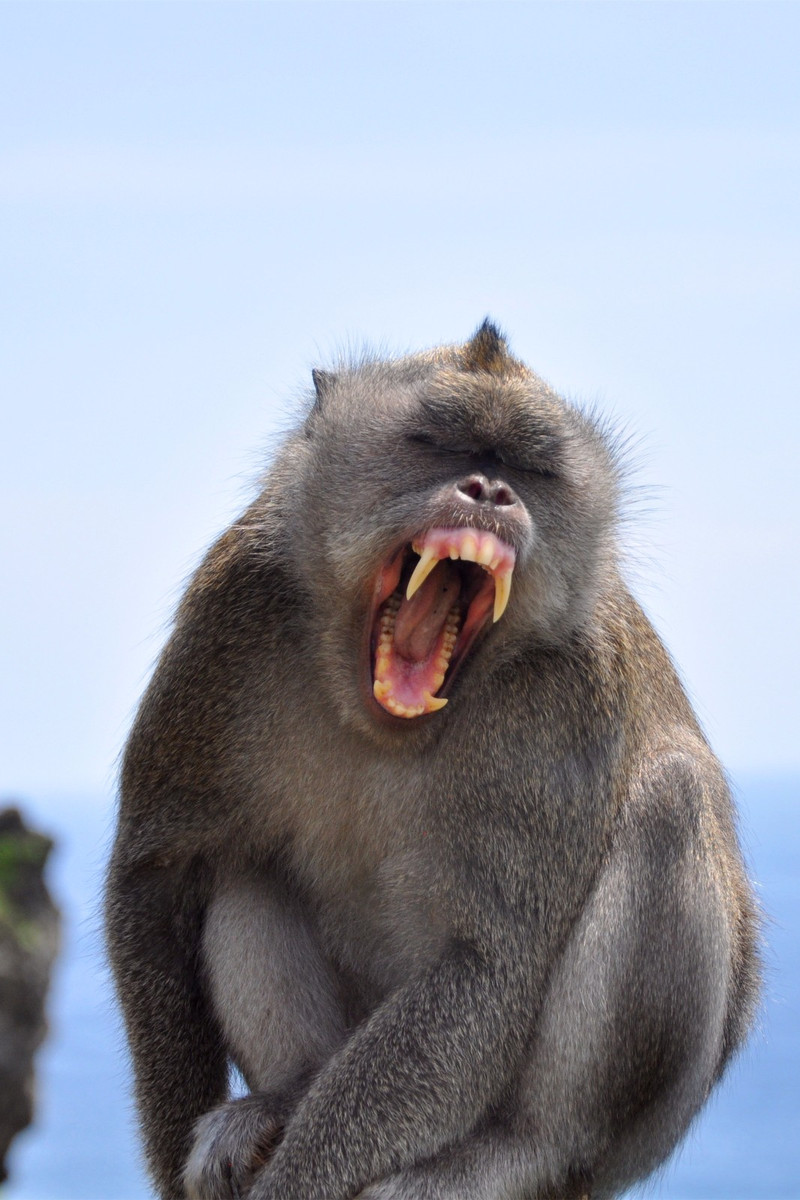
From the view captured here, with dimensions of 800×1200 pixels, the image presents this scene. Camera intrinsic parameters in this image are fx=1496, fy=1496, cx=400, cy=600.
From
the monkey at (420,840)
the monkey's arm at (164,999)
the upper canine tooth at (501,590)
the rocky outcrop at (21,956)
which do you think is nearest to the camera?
the upper canine tooth at (501,590)

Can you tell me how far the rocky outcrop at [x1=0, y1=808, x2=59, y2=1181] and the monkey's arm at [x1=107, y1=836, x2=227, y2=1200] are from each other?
7975mm

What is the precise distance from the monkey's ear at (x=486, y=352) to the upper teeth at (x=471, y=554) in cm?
82

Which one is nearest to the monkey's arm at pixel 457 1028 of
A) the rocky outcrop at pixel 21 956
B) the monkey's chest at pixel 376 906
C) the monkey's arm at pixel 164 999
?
the monkey's chest at pixel 376 906

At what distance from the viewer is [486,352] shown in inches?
202

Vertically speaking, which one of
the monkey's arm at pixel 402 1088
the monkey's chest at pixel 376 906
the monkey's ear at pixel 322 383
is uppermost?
the monkey's ear at pixel 322 383

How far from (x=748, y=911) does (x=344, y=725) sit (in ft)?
6.03

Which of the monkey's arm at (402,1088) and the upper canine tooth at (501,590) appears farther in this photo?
the monkey's arm at (402,1088)

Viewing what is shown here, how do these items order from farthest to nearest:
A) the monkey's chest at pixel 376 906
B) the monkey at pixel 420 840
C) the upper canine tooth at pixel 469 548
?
the monkey's chest at pixel 376 906
the monkey at pixel 420 840
the upper canine tooth at pixel 469 548

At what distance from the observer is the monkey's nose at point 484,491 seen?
4.59 m

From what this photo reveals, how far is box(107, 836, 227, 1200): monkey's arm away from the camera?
5273 mm

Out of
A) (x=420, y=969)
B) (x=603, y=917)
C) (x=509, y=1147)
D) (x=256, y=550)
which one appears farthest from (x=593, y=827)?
(x=256, y=550)

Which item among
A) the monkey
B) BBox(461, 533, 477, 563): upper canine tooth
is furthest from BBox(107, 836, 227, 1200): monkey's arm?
BBox(461, 533, 477, 563): upper canine tooth

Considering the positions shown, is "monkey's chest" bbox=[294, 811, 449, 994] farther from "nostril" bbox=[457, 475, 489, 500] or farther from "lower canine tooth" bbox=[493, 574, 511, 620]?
"nostril" bbox=[457, 475, 489, 500]

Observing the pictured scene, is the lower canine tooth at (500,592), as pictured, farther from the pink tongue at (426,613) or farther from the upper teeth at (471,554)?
the pink tongue at (426,613)
